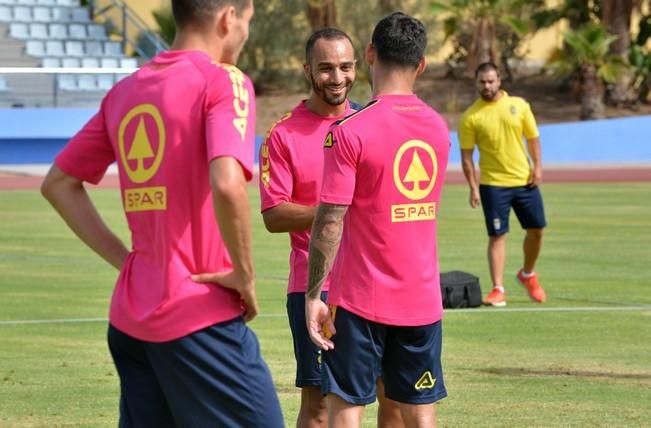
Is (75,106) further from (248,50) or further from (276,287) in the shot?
(276,287)

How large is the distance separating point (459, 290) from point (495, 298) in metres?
0.55

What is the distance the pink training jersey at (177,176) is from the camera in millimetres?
4398

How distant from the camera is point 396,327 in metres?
5.80

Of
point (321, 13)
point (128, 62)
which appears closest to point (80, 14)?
point (128, 62)

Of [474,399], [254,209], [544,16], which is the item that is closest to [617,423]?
[474,399]

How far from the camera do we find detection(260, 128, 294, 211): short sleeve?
6.53 meters

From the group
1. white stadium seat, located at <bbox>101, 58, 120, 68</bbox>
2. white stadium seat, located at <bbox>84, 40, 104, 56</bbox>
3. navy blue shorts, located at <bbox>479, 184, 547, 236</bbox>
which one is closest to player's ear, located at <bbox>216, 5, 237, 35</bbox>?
navy blue shorts, located at <bbox>479, 184, 547, 236</bbox>

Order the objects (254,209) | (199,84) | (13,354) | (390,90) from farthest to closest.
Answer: (254,209) < (13,354) < (390,90) < (199,84)

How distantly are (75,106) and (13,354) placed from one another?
99.5 feet

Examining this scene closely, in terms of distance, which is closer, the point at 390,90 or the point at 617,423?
the point at 390,90

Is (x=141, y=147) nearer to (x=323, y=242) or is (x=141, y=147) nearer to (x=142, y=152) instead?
(x=142, y=152)

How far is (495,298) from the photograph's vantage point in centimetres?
1320

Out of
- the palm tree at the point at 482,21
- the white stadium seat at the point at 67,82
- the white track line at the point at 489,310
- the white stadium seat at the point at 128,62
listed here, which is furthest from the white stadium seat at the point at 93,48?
the white track line at the point at 489,310

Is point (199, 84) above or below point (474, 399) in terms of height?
above
